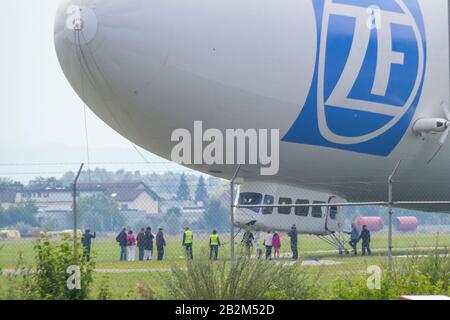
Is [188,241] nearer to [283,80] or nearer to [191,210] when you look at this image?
[191,210]

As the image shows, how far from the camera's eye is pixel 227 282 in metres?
13.1

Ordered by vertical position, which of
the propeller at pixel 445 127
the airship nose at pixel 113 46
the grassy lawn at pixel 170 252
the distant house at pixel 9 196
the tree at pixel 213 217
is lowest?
the grassy lawn at pixel 170 252

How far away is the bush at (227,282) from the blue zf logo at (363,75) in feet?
29.1

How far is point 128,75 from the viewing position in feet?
68.8

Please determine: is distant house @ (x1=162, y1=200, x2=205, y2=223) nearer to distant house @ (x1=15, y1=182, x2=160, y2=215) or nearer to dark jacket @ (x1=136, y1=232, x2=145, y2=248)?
distant house @ (x1=15, y1=182, x2=160, y2=215)

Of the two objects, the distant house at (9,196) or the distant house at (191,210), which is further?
the distant house at (191,210)

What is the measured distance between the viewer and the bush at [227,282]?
1316 cm

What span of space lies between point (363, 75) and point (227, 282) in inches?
409

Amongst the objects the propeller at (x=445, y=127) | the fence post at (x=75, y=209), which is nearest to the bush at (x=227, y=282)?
the fence post at (x=75, y=209)

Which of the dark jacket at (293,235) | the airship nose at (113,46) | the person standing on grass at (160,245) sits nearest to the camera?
the airship nose at (113,46)

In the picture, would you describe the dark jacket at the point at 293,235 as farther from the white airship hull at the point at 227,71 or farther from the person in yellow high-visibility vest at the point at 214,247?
the person in yellow high-visibility vest at the point at 214,247

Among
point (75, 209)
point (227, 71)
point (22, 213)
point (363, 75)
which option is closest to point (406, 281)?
point (75, 209)
